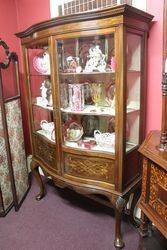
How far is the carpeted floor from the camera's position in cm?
190

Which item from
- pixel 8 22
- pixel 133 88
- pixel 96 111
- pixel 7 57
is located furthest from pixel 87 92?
pixel 8 22

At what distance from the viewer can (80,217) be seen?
2213 mm

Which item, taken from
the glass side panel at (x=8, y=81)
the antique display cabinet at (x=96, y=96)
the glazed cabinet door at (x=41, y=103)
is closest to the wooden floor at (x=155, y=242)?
the antique display cabinet at (x=96, y=96)

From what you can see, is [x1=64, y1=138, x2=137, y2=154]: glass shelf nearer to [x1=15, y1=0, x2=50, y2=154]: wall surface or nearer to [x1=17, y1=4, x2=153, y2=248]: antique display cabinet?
[x1=17, y1=4, x2=153, y2=248]: antique display cabinet

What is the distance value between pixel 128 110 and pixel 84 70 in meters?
0.46

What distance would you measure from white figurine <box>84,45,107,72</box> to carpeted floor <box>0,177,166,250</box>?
1.38 metres

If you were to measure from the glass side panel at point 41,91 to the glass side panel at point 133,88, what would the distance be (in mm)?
681

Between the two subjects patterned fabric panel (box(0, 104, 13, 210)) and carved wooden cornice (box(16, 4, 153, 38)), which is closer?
carved wooden cornice (box(16, 4, 153, 38))

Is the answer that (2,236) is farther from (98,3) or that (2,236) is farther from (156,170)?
(98,3)

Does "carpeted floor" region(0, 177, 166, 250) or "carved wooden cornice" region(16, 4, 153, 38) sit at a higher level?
"carved wooden cornice" region(16, 4, 153, 38)

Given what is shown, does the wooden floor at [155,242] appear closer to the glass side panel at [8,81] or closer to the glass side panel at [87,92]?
the glass side panel at [87,92]

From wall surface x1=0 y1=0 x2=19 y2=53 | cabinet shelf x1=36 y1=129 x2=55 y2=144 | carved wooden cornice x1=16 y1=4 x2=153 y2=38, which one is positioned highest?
wall surface x1=0 y1=0 x2=19 y2=53

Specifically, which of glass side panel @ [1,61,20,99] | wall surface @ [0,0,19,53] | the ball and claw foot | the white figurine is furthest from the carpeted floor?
wall surface @ [0,0,19,53]

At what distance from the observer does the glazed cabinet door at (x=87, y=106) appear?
66.1 inches
